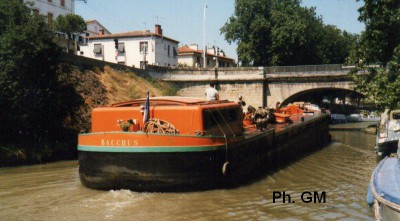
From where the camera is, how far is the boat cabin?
11.2 m

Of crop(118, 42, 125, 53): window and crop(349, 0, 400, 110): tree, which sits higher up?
crop(118, 42, 125, 53): window

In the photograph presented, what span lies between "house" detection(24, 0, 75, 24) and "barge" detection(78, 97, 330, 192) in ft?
109

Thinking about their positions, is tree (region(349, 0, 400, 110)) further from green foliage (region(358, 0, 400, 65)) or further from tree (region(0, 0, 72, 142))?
tree (region(0, 0, 72, 142))

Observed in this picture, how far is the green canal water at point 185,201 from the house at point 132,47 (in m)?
37.4

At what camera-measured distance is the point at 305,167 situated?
15.8 metres

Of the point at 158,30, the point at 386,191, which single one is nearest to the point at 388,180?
the point at 386,191

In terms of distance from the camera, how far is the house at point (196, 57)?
60.5 meters

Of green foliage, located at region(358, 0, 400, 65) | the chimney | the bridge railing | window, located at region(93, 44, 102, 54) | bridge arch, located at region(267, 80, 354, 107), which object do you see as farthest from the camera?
the chimney

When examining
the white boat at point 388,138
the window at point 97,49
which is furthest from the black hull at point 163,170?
the window at point 97,49

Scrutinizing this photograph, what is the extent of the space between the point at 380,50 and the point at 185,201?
18.7 m

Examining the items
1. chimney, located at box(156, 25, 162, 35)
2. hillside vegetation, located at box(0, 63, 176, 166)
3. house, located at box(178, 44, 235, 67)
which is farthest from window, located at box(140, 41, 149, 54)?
hillside vegetation, located at box(0, 63, 176, 166)

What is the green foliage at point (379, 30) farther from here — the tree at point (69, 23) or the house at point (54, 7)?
the house at point (54, 7)

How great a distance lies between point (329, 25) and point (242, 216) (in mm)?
57767

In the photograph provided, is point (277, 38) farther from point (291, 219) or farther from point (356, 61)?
point (291, 219)
